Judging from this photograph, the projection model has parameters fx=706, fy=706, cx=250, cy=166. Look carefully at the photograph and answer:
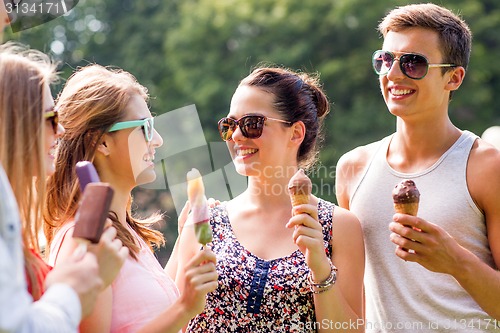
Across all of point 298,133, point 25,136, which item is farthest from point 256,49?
point 25,136

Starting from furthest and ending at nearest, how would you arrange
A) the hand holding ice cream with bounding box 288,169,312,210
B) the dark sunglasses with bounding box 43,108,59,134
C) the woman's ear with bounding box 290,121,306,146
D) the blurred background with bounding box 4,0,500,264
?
the blurred background with bounding box 4,0,500,264
the woman's ear with bounding box 290,121,306,146
the hand holding ice cream with bounding box 288,169,312,210
the dark sunglasses with bounding box 43,108,59,134

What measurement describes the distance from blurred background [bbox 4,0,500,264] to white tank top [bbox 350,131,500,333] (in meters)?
16.2

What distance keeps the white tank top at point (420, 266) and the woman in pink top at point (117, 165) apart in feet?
3.82

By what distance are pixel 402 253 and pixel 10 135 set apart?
1.82 meters

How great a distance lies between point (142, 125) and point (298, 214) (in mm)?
875

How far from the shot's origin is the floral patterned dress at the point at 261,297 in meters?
3.61

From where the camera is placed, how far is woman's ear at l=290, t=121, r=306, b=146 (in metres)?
4.07

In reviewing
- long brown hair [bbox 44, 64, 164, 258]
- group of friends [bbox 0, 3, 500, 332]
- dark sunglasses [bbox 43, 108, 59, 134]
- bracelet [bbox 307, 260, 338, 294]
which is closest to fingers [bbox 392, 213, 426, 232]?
group of friends [bbox 0, 3, 500, 332]

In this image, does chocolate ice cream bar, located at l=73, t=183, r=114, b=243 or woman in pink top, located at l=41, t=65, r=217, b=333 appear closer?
chocolate ice cream bar, located at l=73, t=183, r=114, b=243

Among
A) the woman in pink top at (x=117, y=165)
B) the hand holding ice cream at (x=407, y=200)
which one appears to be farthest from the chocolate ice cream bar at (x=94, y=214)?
the hand holding ice cream at (x=407, y=200)

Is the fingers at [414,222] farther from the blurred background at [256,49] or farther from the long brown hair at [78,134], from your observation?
the blurred background at [256,49]

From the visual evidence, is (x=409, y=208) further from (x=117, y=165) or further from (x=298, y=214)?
(x=117, y=165)

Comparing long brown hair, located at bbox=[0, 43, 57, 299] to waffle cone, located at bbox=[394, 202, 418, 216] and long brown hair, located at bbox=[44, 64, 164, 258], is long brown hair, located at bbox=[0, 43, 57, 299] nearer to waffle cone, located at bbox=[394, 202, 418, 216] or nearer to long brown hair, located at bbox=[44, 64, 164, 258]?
long brown hair, located at bbox=[44, 64, 164, 258]

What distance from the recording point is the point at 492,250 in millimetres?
3627
